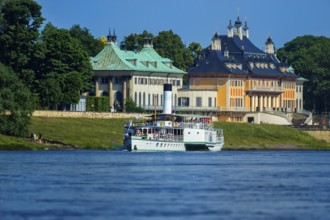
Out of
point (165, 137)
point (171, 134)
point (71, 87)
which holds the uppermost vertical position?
point (71, 87)

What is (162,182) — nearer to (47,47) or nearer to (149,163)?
(149,163)

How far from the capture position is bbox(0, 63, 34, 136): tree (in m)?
153

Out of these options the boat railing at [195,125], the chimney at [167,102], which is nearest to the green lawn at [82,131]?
the chimney at [167,102]

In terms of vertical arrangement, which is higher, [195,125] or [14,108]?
[14,108]

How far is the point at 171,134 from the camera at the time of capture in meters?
159

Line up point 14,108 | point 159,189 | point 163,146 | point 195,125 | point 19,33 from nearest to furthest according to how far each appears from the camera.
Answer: point 159,189 < point 14,108 < point 163,146 < point 195,125 < point 19,33

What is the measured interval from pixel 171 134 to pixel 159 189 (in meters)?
71.1

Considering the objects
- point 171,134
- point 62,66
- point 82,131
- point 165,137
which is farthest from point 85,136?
point 62,66

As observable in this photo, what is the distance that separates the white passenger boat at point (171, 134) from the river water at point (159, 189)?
27.4 meters

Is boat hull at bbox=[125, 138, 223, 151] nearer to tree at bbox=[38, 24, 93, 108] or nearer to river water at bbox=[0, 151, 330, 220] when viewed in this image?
river water at bbox=[0, 151, 330, 220]

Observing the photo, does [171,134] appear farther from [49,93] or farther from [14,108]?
[49,93]

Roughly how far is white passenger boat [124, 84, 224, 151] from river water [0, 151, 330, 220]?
27408mm

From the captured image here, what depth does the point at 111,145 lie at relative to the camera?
168m

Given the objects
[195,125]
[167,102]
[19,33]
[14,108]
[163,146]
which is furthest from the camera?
[19,33]
